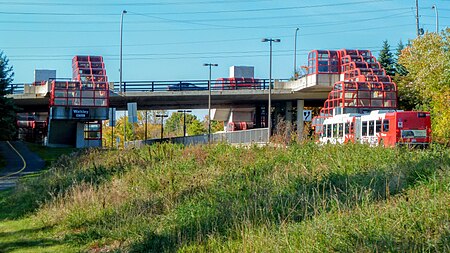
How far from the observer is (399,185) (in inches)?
348

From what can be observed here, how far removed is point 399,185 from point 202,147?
1050 cm

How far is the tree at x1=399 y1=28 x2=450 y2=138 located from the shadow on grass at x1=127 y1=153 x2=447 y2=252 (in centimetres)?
2447

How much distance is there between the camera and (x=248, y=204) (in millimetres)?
9781

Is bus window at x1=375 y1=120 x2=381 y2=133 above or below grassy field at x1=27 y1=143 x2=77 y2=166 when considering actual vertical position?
above

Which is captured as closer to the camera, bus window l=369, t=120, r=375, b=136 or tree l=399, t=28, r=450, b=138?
bus window l=369, t=120, r=375, b=136

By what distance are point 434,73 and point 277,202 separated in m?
33.2

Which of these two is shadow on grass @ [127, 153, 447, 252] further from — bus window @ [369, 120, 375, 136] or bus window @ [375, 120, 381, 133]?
bus window @ [369, 120, 375, 136]

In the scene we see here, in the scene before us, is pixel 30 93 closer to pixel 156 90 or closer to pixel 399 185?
pixel 156 90

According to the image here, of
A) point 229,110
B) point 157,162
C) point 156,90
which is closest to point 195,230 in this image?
point 157,162

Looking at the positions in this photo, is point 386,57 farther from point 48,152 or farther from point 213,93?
point 48,152

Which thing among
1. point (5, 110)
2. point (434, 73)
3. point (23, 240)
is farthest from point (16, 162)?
point (23, 240)

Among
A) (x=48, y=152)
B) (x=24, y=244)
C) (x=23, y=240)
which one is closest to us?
(x=24, y=244)

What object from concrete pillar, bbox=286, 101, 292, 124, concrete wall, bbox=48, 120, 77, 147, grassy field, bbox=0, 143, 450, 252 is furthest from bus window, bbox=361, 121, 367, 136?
concrete pillar, bbox=286, 101, 292, 124

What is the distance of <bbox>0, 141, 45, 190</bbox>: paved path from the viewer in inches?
1229
